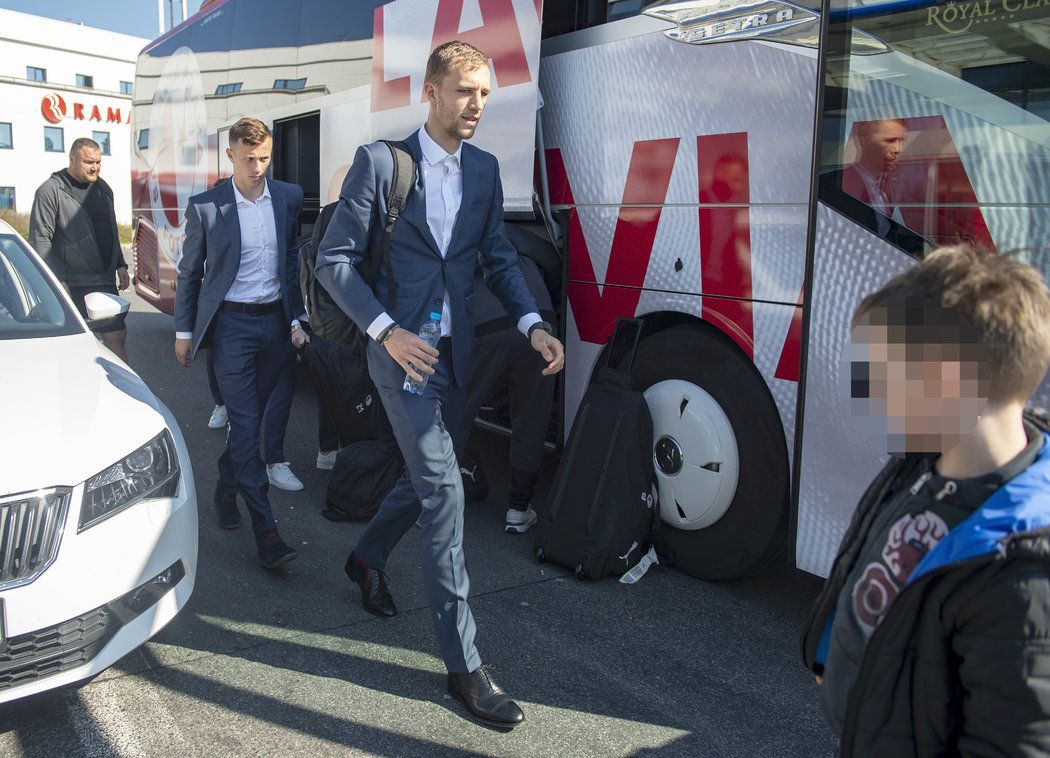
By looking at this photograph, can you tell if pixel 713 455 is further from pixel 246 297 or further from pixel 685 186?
pixel 246 297

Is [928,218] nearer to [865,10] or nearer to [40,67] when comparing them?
[865,10]

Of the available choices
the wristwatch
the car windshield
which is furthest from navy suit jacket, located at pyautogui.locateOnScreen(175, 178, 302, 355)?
the wristwatch

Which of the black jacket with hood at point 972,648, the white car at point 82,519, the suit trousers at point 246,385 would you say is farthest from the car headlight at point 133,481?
the black jacket with hood at point 972,648

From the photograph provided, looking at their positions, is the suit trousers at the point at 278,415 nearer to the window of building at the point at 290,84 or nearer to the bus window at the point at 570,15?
the bus window at the point at 570,15

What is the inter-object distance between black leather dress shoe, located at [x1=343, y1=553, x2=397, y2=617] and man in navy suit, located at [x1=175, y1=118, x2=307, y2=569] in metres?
0.48

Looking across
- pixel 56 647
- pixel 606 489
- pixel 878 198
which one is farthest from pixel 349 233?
pixel 878 198

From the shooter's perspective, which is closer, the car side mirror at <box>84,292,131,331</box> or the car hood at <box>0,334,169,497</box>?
the car hood at <box>0,334,169,497</box>

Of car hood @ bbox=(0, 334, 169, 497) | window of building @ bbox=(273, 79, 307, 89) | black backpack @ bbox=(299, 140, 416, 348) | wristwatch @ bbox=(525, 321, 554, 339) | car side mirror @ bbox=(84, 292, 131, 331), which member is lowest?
car hood @ bbox=(0, 334, 169, 497)

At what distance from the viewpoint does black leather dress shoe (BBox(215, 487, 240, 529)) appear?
443 cm

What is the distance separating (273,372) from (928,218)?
2.80 meters

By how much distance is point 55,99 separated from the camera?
54.6m

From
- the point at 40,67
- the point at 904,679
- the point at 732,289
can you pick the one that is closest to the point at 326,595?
the point at 732,289

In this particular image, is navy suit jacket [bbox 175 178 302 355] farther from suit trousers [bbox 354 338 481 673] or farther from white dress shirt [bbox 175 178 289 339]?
suit trousers [bbox 354 338 481 673]

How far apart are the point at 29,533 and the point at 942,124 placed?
2.99 meters
